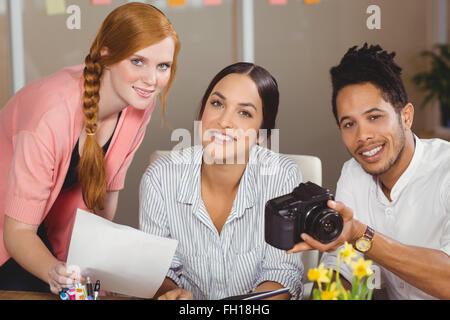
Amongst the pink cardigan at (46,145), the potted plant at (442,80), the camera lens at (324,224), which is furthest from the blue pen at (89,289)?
the potted plant at (442,80)

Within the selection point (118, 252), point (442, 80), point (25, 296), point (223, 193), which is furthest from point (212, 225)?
point (442, 80)

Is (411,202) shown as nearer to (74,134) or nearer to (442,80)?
(74,134)

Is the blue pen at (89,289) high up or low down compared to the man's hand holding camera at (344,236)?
down

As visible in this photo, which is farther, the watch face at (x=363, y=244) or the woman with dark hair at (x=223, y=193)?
the woman with dark hair at (x=223, y=193)

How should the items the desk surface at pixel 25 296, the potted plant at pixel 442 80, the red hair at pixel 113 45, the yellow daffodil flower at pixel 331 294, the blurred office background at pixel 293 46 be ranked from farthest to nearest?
the potted plant at pixel 442 80, the blurred office background at pixel 293 46, the red hair at pixel 113 45, the desk surface at pixel 25 296, the yellow daffodil flower at pixel 331 294

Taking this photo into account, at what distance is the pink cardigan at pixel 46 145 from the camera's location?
132 cm

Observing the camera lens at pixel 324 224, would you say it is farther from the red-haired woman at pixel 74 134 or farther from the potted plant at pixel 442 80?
the potted plant at pixel 442 80

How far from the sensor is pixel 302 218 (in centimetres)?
112

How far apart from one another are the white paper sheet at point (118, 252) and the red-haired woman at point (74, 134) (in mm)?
72

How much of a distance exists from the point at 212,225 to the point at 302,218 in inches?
14.3

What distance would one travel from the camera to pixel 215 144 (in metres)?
1.42

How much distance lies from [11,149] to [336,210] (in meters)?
0.88

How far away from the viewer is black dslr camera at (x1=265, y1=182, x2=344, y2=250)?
111 cm

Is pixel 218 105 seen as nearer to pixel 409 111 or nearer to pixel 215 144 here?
pixel 215 144
